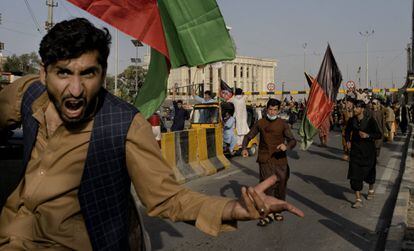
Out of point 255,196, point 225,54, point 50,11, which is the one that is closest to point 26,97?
point 255,196

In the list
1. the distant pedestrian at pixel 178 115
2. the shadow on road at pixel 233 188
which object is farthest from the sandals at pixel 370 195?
the distant pedestrian at pixel 178 115

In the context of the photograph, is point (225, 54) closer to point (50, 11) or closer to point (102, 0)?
point (102, 0)

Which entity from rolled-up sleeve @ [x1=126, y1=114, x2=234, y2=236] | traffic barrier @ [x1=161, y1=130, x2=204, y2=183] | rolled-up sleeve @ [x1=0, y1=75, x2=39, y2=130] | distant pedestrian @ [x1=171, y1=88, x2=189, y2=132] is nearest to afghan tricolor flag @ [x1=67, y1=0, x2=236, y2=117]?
Result: rolled-up sleeve @ [x1=0, y1=75, x2=39, y2=130]

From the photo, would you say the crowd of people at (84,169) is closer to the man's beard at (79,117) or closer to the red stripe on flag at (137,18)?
the man's beard at (79,117)

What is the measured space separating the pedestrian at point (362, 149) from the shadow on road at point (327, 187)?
1.59ft

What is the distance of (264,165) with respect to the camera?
7773 millimetres

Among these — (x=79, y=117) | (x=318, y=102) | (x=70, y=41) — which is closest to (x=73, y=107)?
(x=79, y=117)

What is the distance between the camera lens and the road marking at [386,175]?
10084mm

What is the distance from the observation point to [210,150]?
13.2 m

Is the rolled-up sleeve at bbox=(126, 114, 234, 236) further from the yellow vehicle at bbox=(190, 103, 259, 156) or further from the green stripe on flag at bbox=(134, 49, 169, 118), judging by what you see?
the yellow vehicle at bbox=(190, 103, 259, 156)

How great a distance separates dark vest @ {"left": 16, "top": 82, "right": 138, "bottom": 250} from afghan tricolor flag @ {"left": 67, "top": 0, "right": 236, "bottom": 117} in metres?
1.33

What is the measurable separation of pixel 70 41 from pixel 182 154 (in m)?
9.56

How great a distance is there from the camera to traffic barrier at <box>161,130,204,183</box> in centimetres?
1077

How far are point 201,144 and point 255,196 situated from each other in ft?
35.8
